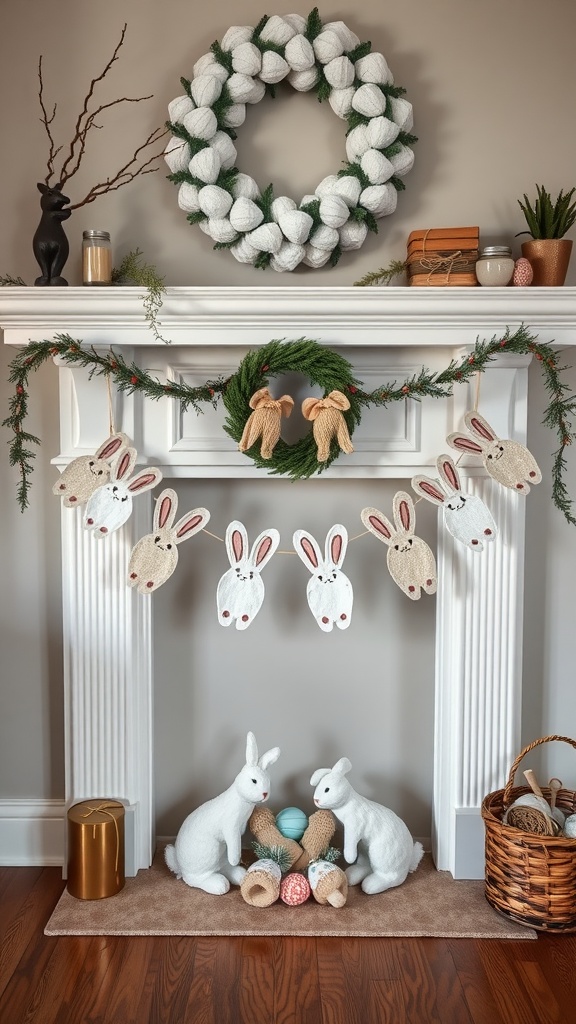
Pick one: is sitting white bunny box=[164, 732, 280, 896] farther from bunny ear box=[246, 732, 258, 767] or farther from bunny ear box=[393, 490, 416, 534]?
bunny ear box=[393, 490, 416, 534]

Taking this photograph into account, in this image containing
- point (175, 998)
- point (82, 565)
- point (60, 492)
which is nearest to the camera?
point (175, 998)

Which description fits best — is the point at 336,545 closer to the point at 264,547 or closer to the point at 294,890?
the point at 264,547

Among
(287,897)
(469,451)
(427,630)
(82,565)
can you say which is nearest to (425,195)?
(469,451)

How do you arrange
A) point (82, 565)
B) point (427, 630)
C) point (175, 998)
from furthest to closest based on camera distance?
1. point (427, 630)
2. point (82, 565)
3. point (175, 998)

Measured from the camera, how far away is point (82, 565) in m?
2.31

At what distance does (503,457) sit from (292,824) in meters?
1.09

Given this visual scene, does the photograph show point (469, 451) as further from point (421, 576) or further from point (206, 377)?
point (206, 377)

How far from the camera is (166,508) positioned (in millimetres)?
2205

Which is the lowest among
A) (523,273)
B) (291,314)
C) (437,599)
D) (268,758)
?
(268,758)

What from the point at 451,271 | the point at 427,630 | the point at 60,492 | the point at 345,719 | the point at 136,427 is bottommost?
the point at 345,719

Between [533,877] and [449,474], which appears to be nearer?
[533,877]

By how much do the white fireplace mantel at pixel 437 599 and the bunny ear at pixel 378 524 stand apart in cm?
18

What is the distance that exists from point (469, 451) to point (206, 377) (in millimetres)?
695

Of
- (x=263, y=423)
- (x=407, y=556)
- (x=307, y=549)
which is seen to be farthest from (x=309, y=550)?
(x=263, y=423)
